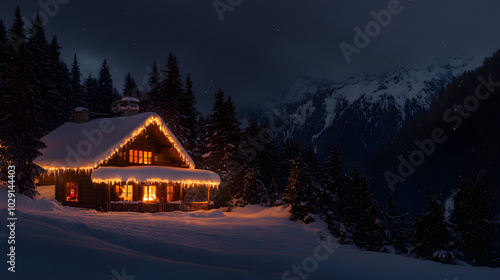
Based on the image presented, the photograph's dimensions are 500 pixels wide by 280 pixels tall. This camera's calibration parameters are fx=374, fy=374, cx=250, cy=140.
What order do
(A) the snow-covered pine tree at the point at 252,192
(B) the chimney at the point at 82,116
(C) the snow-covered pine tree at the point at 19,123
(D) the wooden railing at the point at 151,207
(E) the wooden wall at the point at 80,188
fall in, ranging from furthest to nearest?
(A) the snow-covered pine tree at the point at 252,192
(B) the chimney at the point at 82,116
(E) the wooden wall at the point at 80,188
(D) the wooden railing at the point at 151,207
(C) the snow-covered pine tree at the point at 19,123

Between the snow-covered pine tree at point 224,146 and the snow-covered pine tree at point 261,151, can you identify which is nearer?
the snow-covered pine tree at point 224,146

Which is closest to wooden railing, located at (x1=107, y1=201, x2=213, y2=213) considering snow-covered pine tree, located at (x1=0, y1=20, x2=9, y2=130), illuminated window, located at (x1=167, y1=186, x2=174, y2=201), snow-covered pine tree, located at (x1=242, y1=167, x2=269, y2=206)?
illuminated window, located at (x1=167, y1=186, x2=174, y2=201)

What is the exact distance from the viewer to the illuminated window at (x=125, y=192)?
30.5m

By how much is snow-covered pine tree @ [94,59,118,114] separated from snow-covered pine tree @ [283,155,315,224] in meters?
41.5

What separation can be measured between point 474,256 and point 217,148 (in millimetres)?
28605

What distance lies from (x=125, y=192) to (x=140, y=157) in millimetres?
3358

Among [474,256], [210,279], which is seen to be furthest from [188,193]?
[210,279]

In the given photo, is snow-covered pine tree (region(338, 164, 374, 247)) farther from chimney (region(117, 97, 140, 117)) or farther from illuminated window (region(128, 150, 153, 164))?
chimney (region(117, 97, 140, 117))

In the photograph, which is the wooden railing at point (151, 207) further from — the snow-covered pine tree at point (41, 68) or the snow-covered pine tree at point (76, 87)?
the snow-covered pine tree at point (76, 87)

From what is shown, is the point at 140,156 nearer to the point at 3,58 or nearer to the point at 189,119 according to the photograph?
the point at 189,119

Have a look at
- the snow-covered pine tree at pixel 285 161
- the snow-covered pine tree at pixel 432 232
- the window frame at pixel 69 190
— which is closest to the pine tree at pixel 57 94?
the window frame at pixel 69 190

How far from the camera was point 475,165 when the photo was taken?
116 m

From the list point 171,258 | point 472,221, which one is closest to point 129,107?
point 171,258

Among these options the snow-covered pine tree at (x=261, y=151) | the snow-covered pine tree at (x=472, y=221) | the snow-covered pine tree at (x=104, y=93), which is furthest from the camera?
the snow-covered pine tree at (x=104, y=93)
